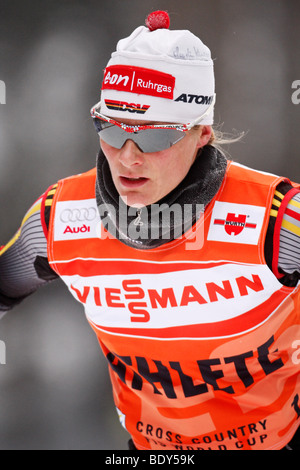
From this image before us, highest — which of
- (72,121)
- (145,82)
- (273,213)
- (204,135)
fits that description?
(145,82)

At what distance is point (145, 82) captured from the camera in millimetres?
1166

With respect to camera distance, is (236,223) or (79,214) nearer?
(236,223)

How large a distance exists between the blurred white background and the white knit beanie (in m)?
0.76

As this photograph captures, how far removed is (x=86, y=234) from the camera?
4.48 ft

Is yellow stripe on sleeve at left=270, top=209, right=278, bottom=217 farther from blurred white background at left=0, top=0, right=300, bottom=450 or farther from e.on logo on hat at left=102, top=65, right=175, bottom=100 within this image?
blurred white background at left=0, top=0, right=300, bottom=450

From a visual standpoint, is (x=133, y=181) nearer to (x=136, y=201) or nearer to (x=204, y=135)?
(x=136, y=201)

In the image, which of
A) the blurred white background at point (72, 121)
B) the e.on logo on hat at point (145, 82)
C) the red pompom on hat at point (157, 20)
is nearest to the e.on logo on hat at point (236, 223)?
the e.on logo on hat at point (145, 82)

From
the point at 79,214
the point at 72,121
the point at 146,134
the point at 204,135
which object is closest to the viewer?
the point at 146,134

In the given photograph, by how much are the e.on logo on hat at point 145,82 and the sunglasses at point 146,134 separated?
0.06 m

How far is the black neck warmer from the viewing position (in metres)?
1.22

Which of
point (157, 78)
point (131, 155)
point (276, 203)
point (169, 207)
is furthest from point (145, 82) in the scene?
point (276, 203)

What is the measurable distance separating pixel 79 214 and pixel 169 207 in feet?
0.84

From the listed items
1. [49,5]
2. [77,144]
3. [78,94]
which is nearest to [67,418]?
[77,144]

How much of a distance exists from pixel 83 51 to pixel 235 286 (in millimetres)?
1122
